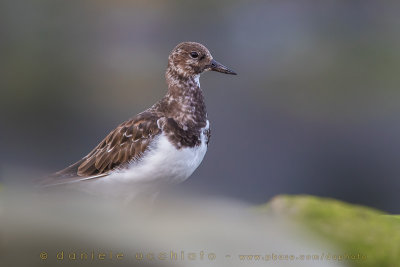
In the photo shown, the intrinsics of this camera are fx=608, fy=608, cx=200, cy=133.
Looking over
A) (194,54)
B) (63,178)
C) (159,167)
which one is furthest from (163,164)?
(194,54)

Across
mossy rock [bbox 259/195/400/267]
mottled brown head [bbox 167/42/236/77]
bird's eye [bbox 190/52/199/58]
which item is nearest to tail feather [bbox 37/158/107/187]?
mottled brown head [bbox 167/42/236/77]

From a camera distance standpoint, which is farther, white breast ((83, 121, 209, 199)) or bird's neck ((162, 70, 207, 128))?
bird's neck ((162, 70, 207, 128))

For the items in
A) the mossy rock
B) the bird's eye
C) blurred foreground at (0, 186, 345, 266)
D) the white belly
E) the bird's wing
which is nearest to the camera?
blurred foreground at (0, 186, 345, 266)

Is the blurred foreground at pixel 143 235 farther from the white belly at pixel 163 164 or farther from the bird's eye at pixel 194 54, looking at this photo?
the bird's eye at pixel 194 54

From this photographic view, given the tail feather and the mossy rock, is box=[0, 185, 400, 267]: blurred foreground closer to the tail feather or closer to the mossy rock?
the mossy rock

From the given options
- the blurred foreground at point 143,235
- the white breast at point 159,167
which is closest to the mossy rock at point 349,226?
the blurred foreground at point 143,235

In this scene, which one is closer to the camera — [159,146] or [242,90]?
[159,146]

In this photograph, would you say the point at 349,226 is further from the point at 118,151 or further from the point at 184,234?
the point at 118,151
